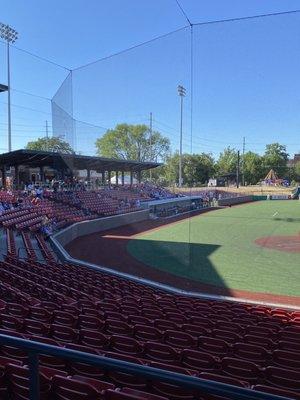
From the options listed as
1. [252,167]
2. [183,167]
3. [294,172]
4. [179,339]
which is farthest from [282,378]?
[294,172]

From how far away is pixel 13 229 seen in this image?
818 inches

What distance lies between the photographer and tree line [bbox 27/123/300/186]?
1834 cm

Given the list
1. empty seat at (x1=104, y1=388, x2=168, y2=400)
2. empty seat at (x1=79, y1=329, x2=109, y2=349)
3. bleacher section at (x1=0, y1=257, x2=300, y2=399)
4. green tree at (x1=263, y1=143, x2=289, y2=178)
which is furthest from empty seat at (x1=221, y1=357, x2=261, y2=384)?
green tree at (x1=263, y1=143, x2=289, y2=178)

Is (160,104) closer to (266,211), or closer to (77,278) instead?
(77,278)

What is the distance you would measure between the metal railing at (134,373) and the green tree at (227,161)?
2224 centimetres

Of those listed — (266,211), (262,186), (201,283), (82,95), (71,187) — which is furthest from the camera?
(266,211)

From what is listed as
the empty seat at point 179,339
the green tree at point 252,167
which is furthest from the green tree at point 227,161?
the empty seat at point 179,339

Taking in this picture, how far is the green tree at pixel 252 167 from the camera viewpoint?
89.6ft

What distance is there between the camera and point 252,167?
30.4 meters

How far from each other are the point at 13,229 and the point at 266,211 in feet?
93.3

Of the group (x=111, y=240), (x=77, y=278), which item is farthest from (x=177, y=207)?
(x=77, y=278)

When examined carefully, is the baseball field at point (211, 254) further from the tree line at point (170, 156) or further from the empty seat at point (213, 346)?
the empty seat at point (213, 346)

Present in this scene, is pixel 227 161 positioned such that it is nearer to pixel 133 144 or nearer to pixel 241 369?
pixel 133 144

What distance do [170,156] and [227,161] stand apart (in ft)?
37.7
